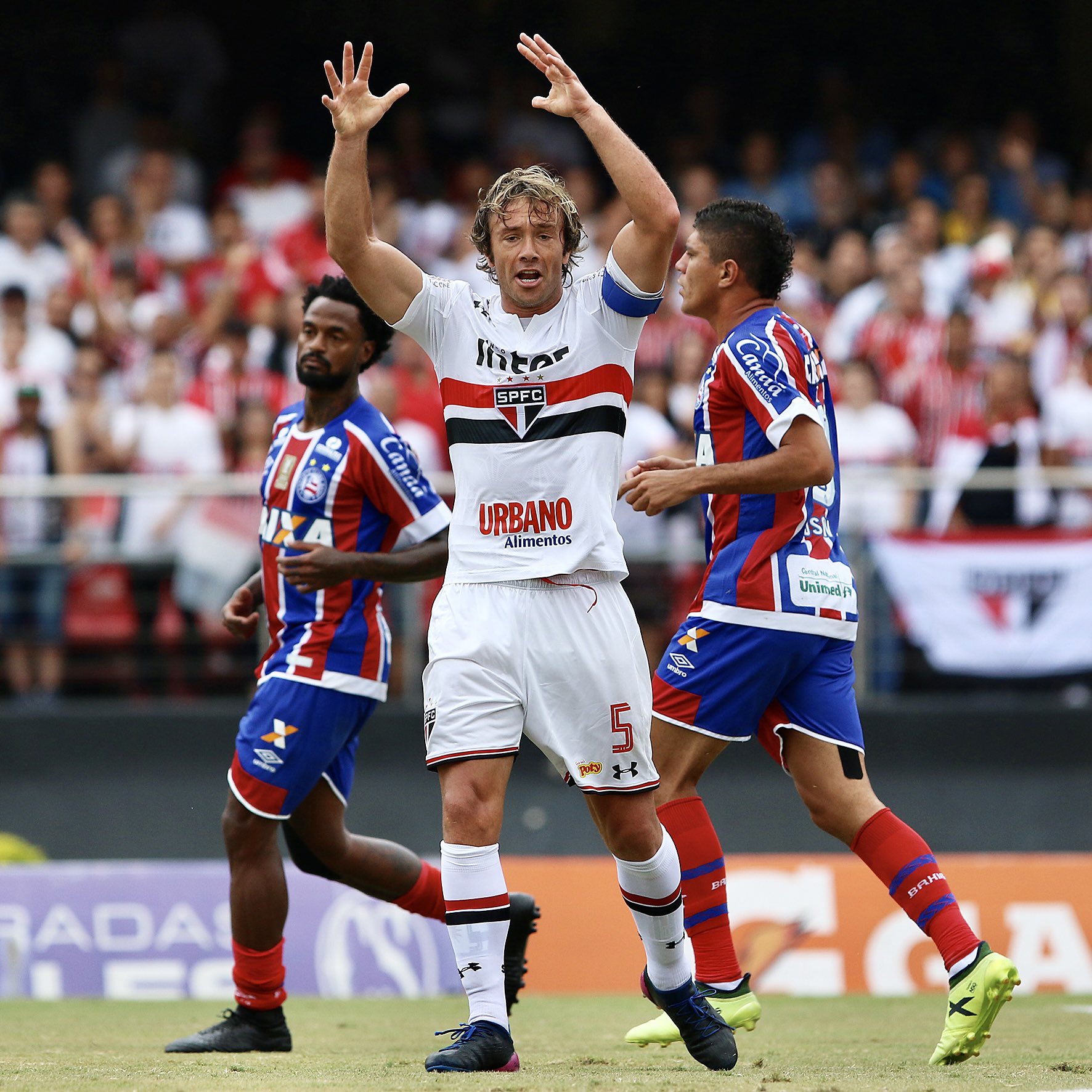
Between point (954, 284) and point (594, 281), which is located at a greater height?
point (954, 284)

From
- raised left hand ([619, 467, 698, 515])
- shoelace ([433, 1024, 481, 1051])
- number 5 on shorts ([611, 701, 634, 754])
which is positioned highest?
raised left hand ([619, 467, 698, 515])

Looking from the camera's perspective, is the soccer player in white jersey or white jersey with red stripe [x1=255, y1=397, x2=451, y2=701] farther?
white jersey with red stripe [x1=255, y1=397, x2=451, y2=701]

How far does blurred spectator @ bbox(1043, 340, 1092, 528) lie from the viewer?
10.3 meters

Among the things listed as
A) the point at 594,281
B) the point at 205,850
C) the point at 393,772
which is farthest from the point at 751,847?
the point at 594,281

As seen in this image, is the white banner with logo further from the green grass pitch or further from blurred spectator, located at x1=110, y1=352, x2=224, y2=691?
blurred spectator, located at x1=110, y1=352, x2=224, y2=691

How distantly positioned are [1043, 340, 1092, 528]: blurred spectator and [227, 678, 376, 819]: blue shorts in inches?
236

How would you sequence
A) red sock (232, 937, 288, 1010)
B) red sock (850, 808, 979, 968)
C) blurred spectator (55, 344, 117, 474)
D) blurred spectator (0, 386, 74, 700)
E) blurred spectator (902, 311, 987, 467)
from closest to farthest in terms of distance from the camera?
1. red sock (850, 808, 979, 968)
2. red sock (232, 937, 288, 1010)
3. blurred spectator (0, 386, 74, 700)
4. blurred spectator (55, 344, 117, 474)
5. blurred spectator (902, 311, 987, 467)

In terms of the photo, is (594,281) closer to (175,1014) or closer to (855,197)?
(175,1014)

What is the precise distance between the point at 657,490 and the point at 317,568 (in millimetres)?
1377

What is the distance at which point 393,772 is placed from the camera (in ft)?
34.8

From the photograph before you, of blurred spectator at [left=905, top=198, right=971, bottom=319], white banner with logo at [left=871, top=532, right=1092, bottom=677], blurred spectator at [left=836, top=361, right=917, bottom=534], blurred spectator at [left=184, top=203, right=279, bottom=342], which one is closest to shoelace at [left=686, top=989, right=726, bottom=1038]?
white banner with logo at [left=871, top=532, right=1092, bottom=677]

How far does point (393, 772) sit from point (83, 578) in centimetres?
228

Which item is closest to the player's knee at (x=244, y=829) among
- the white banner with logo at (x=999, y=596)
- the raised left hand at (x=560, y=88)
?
the raised left hand at (x=560, y=88)

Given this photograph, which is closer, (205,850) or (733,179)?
(205,850)
